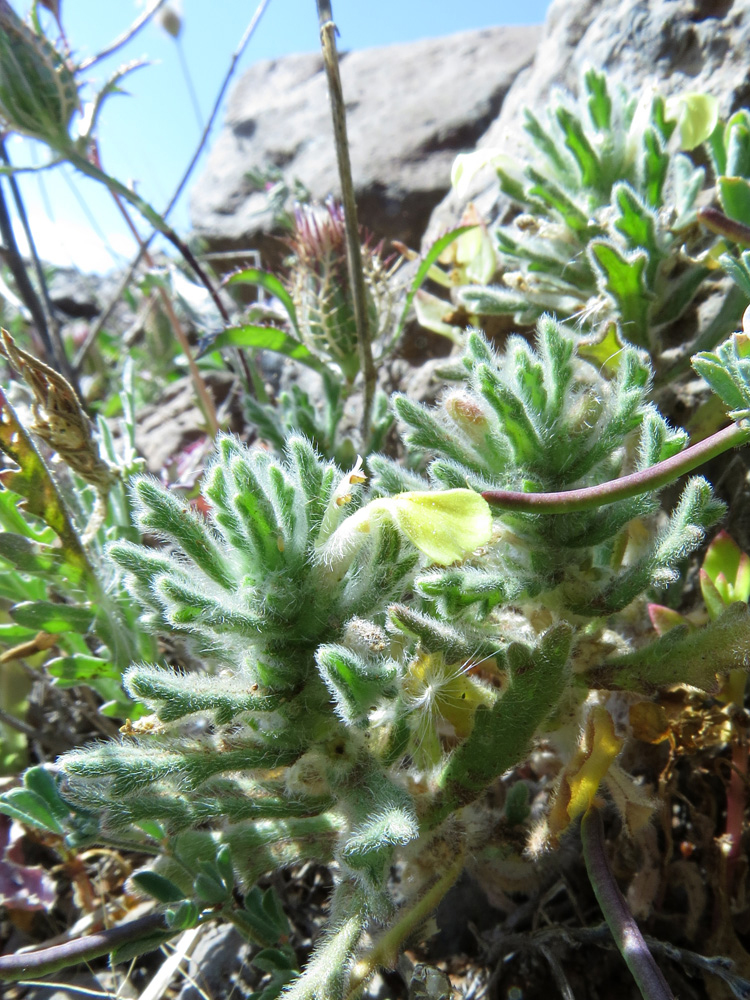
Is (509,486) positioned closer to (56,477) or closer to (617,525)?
(617,525)

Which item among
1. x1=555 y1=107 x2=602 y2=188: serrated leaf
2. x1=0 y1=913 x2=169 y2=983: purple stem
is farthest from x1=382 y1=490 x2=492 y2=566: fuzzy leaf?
x1=555 y1=107 x2=602 y2=188: serrated leaf

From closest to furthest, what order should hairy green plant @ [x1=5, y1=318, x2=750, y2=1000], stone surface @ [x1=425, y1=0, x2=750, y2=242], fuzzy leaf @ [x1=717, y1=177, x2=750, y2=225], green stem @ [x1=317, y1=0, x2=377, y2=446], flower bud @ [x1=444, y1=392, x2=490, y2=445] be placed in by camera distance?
1. hairy green plant @ [x1=5, y1=318, x2=750, y2=1000]
2. flower bud @ [x1=444, y1=392, x2=490, y2=445]
3. green stem @ [x1=317, y1=0, x2=377, y2=446]
4. fuzzy leaf @ [x1=717, y1=177, x2=750, y2=225]
5. stone surface @ [x1=425, y1=0, x2=750, y2=242]

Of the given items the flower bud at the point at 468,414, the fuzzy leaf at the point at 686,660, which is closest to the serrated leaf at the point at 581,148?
the flower bud at the point at 468,414

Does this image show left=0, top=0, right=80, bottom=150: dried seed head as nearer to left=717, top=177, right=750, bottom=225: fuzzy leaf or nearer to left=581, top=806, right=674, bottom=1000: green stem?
left=717, top=177, right=750, bottom=225: fuzzy leaf

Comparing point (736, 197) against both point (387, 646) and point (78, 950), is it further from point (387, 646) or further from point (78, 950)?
point (78, 950)

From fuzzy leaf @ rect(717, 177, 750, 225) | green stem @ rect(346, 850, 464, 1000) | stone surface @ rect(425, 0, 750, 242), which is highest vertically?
stone surface @ rect(425, 0, 750, 242)

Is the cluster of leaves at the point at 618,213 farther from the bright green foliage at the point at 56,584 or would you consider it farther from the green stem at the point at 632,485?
the bright green foliage at the point at 56,584

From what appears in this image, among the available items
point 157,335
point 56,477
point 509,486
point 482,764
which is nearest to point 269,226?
point 157,335
